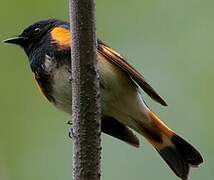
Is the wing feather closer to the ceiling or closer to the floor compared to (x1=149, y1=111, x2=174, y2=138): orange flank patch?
closer to the ceiling

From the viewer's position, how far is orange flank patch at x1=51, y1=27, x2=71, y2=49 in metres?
2.43

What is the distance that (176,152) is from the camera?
9.05ft

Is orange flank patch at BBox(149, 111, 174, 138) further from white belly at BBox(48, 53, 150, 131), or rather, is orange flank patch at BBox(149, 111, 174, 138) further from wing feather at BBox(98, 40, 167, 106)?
wing feather at BBox(98, 40, 167, 106)

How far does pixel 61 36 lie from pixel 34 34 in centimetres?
33

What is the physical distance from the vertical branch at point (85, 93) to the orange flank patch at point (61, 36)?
3.28 ft

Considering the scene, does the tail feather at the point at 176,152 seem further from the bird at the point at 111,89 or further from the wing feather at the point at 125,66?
the wing feather at the point at 125,66

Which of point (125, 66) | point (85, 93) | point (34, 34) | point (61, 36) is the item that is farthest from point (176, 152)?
point (85, 93)

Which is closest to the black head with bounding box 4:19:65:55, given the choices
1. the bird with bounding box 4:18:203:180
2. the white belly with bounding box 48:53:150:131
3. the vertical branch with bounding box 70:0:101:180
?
the bird with bounding box 4:18:203:180

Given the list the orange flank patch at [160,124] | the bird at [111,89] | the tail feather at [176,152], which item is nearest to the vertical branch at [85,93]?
the bird at [111,89]

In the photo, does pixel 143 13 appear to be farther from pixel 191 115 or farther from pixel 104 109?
pixel 104 109

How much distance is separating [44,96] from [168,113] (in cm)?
63

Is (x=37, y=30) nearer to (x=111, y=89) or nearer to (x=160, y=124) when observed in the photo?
(x=111, y=89)

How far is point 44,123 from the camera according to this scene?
2008 millimetres

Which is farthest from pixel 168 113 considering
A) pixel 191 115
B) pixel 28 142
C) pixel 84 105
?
pixel 84 105
